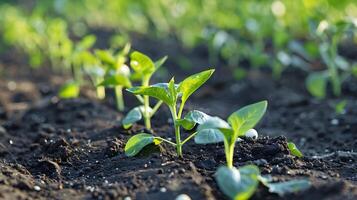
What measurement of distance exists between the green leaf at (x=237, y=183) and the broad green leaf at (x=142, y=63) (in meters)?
1.09

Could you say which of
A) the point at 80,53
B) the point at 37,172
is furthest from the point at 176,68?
the point at 37,172

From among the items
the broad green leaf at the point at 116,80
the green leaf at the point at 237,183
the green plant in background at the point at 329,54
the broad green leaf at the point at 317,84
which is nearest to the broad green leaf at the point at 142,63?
the broad green leaf at the point at 116,80

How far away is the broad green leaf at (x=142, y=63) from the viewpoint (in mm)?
3218

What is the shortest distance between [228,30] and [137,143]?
5165 mm

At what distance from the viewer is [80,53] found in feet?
15.9

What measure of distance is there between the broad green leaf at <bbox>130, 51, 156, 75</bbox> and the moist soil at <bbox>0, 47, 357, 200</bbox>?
411 millimetres

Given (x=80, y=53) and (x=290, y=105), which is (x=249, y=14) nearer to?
(x=290, y=105)

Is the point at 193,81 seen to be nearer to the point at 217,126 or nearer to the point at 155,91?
the point at 155,91

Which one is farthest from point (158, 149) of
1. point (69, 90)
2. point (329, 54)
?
point (329, 54)

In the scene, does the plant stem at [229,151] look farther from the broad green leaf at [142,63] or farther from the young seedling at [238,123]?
the broad green leaf at [142,63]

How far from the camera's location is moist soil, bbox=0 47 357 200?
2.60m

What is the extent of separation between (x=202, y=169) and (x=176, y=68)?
404cm

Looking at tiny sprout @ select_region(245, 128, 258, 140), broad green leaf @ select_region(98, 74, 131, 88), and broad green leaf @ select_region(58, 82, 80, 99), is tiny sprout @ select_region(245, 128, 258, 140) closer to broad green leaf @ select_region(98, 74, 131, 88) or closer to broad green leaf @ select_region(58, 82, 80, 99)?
broad green leaf @ select_region(98, 74, 131, 88)

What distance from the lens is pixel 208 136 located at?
2.53 metres
